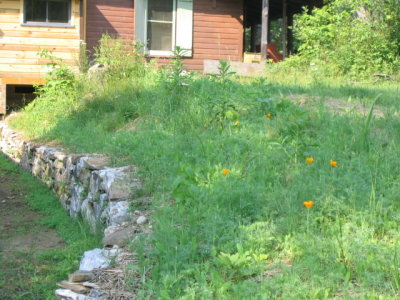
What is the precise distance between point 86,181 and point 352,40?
7.92m

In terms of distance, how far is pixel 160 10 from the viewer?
48.8ft

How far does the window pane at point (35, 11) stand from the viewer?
42.0 ft

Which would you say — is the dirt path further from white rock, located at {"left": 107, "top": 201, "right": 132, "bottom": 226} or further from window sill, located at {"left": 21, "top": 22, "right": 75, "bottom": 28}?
window sill, located at {"left": 21, "top": 22, "right": 75, "bottom": 28}

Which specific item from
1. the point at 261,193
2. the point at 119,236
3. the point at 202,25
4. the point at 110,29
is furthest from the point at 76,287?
the point at 202,25

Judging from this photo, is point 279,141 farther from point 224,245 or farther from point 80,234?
point 80,234

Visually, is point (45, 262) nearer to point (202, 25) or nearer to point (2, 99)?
point (2, 99)

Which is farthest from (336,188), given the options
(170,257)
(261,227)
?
(170,257)

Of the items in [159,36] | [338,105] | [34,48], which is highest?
[159,36]

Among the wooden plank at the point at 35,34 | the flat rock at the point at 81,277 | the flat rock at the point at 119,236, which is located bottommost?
the flat rock at the point at 81,277

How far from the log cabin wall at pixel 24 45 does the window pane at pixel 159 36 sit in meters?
2.66

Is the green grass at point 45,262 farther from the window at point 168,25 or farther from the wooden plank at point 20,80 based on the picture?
the window at point 168,25

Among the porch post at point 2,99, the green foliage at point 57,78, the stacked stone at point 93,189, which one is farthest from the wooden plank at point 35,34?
the stacked stone at point 93,189

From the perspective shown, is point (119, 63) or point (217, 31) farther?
point (217, 31)

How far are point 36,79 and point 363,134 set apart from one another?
910 cm
